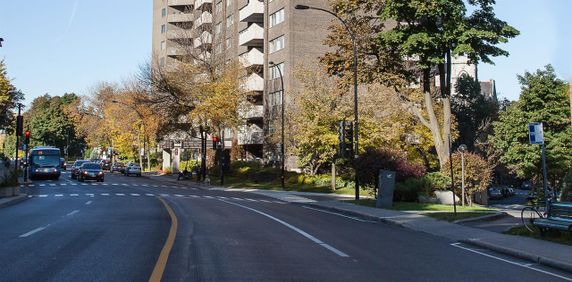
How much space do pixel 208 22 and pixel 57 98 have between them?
280 feet

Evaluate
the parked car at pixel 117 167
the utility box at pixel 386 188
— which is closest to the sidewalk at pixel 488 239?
the utility box at pixel 386 188

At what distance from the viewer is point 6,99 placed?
55.1m

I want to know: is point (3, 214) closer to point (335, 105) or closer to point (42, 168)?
point (335, 105)

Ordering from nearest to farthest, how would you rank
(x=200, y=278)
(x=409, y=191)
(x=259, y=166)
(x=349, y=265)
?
(x=200, y=278), (x=349, y=265), (x=409, y=191), (x=259, y=166)

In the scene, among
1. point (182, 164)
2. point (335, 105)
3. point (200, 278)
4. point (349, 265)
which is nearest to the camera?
point (200, 278)

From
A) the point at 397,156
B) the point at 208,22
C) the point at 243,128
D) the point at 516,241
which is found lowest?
the point at 516,241

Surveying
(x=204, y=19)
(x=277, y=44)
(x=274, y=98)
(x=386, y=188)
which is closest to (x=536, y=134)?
(x=386, y=188)

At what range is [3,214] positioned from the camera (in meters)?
18.7

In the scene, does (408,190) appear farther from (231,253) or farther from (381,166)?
(231,253)

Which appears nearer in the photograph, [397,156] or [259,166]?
[397,156]

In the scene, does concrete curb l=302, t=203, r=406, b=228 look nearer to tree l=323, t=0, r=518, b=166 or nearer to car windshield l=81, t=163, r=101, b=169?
tree l=323, t=0, r=518, b=166

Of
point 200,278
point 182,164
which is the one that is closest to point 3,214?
point 200,278

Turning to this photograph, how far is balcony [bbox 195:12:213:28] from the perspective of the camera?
63.4 metres

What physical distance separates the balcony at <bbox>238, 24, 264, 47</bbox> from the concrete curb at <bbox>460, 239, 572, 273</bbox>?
49.7 metres
